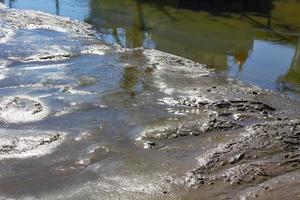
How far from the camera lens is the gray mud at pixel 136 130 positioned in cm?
513

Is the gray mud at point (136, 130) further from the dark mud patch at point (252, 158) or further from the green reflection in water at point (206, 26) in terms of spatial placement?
the green reflection in water at point (206, 26)

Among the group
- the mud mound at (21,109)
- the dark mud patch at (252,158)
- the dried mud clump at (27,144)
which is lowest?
the dried mud clump at (27,144)

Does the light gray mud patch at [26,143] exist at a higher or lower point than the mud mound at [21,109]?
lower

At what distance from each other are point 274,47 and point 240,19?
2.90m

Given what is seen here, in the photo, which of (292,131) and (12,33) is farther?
(12,33)

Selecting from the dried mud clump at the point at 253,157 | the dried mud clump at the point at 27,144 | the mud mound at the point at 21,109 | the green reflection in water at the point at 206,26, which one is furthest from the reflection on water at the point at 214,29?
the dried mud clump at the point at 27,144

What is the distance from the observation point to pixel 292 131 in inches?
257

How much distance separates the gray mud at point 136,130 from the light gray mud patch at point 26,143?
13 millimetres

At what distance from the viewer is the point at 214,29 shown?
13.3 m

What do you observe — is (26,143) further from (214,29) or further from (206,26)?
(206,26)

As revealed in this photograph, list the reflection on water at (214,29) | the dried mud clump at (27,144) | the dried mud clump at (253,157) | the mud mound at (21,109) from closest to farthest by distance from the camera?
the dried mud clump at (253,157) < the dried mud clump at (27,144) < the mud mound at (21,109) < the reflection on water at (214,29)

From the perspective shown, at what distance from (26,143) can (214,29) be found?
8339 mm

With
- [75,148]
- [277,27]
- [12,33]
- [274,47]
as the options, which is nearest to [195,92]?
[75,148]

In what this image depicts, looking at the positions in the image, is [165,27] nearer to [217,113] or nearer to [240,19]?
[240,19]
